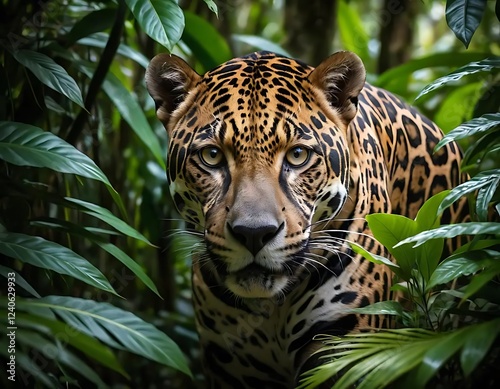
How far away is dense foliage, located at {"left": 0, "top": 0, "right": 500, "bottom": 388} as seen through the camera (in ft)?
8.71

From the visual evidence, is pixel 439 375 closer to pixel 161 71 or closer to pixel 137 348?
pixel 137 348

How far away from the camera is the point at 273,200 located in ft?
9.87

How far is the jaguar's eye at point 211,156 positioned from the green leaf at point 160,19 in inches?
17.8

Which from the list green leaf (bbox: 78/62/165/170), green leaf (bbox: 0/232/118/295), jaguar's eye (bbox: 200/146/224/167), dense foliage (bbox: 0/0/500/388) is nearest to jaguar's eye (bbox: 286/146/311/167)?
jaguar's eye (bbox: 200/146/224/167)

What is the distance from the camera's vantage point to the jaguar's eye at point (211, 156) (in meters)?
3.21

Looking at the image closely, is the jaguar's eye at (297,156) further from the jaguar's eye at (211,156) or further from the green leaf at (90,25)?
the green leaf at (90,25)

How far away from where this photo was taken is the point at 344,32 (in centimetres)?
661

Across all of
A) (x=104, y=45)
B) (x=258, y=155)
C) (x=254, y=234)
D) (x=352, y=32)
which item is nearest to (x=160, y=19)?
(x=258, y=155)

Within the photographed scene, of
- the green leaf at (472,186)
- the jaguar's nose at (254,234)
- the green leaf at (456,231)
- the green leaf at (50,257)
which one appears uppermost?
the green leaf at (472,186)

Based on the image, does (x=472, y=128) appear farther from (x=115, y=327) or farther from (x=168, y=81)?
(x=115, y=327)

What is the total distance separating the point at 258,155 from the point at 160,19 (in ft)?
1.99

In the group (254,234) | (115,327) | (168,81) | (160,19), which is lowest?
(115,327)

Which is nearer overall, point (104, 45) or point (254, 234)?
point (254, 234)

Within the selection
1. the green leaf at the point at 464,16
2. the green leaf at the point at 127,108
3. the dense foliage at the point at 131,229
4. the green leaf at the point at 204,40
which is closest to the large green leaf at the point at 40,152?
the dense foliage at the point at 131,229
